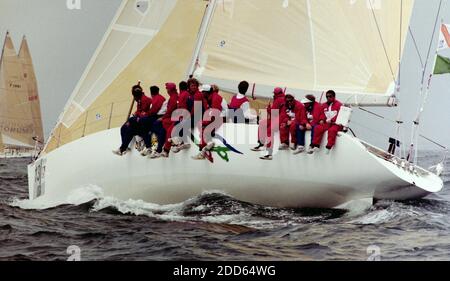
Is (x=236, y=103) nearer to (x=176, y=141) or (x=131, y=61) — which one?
(x=176, y=141)

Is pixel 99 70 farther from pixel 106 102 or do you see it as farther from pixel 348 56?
pixel 348 56

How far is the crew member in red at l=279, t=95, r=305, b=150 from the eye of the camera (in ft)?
20.3

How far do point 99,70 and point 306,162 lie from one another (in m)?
1.93

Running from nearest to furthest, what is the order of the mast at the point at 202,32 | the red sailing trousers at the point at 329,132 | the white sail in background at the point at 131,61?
the red sailing trousers at the point at 329,132 → the mast at the point at 202,32 → the white sail in background at the point at 131,61

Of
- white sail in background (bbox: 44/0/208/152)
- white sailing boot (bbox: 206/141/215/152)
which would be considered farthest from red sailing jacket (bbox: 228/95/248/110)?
white sail in background (bbox: 44/0/208/152)

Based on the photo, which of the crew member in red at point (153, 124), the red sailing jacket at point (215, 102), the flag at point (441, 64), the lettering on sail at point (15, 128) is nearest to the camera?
the red sailing jacket at point (215, 102)

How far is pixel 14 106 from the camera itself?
25.3 feet

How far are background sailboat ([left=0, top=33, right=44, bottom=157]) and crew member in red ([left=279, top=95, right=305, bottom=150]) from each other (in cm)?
187

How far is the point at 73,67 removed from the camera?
6.95m

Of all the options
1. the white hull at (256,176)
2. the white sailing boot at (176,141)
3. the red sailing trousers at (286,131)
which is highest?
the red sailing trousers at (286,131)

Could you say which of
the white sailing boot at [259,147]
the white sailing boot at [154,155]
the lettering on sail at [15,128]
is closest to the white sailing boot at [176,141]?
the white sailing boot at [154,155]

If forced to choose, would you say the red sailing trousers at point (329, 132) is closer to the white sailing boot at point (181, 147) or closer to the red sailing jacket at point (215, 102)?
the red sailing jacket at point (215, 102)

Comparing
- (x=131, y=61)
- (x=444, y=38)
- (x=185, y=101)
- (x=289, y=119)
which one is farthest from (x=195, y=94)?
(x=444, y=38)

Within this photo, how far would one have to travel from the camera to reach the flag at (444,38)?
641 centimetres
